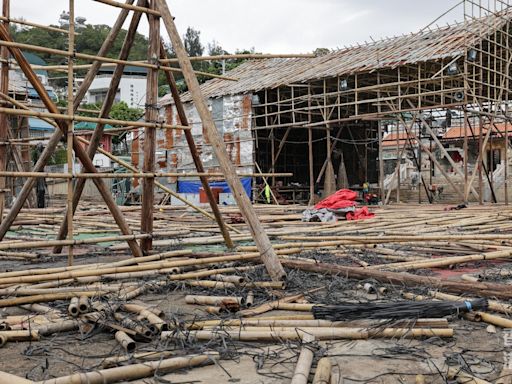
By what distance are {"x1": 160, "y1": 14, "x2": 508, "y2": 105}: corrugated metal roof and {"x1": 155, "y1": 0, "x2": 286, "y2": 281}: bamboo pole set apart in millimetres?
12268

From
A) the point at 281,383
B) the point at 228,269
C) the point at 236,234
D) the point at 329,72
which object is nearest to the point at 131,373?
the point at 281,383

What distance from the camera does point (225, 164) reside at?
5594 mm

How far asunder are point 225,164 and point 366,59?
1517 cm

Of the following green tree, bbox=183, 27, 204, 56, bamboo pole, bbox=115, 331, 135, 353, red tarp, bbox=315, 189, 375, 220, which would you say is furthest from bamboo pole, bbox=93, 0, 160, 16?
green tree, bbox=183, 27, 204, 56

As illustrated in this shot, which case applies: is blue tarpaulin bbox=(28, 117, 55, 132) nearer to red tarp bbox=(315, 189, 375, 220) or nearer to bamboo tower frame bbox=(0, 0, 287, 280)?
red tarp bbox=(315, 189, 375, 220)

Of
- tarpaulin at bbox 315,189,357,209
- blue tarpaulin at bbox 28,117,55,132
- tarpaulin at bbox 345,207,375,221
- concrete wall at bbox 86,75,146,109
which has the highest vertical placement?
concrete wall at bbox 86,75,146,109

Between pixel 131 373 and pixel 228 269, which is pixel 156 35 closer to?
pixel 228 269

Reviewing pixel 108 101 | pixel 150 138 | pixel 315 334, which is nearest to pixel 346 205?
pixel 150 138

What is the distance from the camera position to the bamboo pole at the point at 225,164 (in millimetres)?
5211

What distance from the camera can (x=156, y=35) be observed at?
6660 mm

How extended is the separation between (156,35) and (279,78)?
15.3 metres

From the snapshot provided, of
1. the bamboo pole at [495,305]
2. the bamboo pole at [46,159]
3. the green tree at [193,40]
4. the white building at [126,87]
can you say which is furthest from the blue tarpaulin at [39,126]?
the green tree at [193,40]

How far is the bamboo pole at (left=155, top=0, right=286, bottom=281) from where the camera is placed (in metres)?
5.21

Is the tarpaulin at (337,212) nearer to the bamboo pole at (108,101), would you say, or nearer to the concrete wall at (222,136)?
the bamboo pole at (108,101)
